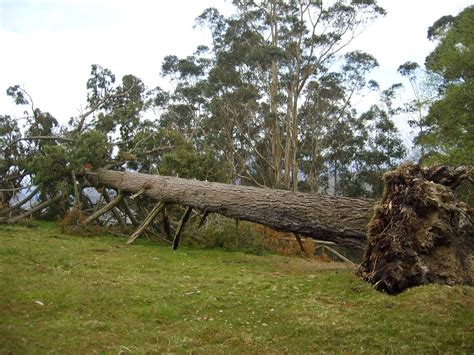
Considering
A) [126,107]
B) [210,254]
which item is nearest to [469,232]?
[210,254]

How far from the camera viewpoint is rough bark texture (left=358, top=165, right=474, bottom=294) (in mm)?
5727

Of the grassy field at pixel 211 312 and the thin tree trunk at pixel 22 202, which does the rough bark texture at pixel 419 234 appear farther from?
the thin tree trunk at pixel 22 202

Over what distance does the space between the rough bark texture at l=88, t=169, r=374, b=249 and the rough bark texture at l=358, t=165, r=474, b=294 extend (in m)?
0.71

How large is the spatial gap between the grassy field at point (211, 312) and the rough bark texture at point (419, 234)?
0.26m

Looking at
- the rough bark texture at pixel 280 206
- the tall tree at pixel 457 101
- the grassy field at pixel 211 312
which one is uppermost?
the tall tree at pixel 457 101

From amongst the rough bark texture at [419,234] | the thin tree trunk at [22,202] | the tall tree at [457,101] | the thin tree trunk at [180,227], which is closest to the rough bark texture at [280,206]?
the thin tree trunk at [180,227]

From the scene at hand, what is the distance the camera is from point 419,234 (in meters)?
5.98

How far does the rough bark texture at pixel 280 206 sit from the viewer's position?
7227 mm

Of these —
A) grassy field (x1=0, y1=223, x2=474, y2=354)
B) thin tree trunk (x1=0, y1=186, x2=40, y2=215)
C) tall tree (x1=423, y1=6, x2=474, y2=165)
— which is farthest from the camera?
tall tree (x1=423, y1=6, x2=474, y2=165)

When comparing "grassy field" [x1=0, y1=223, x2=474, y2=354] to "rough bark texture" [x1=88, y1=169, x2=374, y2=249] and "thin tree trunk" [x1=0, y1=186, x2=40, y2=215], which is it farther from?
"thin tree trunk" [x1=0, y1=186, x2=40, y2=215]

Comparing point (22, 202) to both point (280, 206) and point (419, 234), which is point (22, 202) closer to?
point (280, 206)

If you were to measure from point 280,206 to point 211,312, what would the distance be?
327cm

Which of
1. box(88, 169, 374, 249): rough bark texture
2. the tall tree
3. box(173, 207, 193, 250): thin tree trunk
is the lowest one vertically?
box(173, 207, 193, 250): thin tree trunk

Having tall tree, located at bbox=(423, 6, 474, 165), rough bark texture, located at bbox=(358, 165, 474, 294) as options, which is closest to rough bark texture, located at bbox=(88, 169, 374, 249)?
rough bark texture, located at bbox=(358, 165, 474, 294)
